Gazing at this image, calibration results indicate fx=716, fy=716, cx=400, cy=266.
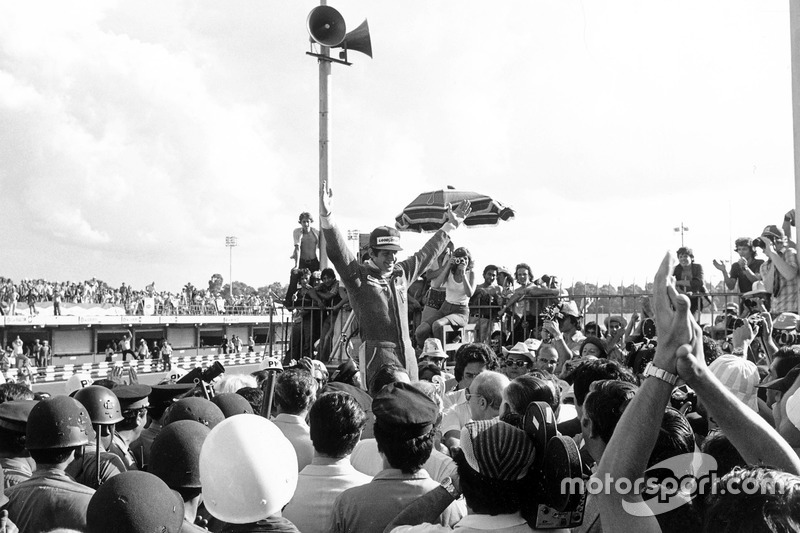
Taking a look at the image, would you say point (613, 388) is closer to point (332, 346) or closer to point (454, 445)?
point (454, 445)

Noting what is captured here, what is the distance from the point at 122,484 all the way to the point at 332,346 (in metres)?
7.80

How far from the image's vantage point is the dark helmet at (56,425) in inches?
114

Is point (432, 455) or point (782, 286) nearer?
point (432, 455)

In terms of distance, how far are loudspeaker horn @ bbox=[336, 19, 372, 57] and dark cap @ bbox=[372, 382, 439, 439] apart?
9.27m

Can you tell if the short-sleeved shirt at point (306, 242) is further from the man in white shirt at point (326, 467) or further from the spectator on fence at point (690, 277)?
the man in white shirt at point (326, 467)

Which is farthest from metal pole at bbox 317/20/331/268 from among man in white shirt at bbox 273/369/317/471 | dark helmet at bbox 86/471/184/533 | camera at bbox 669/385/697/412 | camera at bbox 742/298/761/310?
dark helmet at bbox 86/471/184/533

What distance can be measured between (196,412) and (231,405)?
1.50 feet

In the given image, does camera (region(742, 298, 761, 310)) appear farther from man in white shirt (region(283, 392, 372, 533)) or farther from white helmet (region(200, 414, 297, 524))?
white helmet (region(200, 414, 297, 524))

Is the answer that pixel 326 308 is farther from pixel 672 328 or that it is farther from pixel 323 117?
pixel 672 328

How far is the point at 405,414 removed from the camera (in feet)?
9.16

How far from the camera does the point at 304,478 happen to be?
3.08m

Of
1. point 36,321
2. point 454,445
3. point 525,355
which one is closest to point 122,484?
point 454,445

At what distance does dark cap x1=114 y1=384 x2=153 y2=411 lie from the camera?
13.4 ft

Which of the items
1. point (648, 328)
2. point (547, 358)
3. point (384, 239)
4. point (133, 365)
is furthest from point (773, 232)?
point (133, 365)
